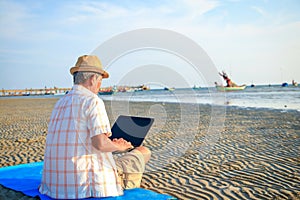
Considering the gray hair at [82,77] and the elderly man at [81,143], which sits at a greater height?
the gray hair at [82,77]

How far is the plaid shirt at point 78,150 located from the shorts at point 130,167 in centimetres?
46

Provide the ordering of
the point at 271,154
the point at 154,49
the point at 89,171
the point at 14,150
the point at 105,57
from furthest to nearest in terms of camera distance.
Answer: the point at 14,150, the point at 271,154, the point at 154,49, the point at 105,57, the point at 89,171

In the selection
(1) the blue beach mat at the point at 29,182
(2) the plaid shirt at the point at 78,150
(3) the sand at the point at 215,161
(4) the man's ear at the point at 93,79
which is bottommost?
(3) the sand at the point at 215,161

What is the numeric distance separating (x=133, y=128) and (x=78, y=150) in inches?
60.6

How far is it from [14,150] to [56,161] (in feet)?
15.6

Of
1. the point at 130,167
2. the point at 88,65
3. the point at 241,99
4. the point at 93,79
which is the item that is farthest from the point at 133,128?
the point at 241,99

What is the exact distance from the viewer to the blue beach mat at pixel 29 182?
382 cm

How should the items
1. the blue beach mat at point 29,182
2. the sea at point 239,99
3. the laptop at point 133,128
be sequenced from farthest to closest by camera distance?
the sea at point 239,99 < the laptop at point 133,128 < the blue beach mat at point 29,182

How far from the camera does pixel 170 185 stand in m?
4.62

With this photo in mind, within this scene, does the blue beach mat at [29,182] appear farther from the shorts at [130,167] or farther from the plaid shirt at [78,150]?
the plaid shirt at [78,150]

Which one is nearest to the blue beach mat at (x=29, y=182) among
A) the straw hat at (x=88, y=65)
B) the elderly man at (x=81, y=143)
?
the elderly man at (x=81, y=143)

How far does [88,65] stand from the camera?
11.1 feet

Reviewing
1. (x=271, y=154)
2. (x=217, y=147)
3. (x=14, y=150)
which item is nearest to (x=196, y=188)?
(x=271, y=154)

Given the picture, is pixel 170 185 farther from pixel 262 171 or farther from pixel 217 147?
pixel 217 147
